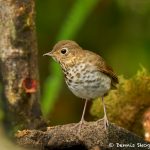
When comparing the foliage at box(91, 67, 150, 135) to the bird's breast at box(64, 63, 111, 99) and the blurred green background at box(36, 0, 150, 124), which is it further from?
the blurred green background at box(36, 0, 150, 124)

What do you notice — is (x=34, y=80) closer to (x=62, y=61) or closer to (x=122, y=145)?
(x=62, y=61)

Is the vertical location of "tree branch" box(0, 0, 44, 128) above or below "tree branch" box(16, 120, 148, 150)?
above

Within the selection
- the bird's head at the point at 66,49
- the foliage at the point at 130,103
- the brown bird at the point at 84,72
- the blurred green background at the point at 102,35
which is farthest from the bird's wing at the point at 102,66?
the blurred green background at the point at 102,35


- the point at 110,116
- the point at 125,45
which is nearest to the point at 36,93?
the point at 110,116

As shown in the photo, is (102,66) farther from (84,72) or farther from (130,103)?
(130,103)

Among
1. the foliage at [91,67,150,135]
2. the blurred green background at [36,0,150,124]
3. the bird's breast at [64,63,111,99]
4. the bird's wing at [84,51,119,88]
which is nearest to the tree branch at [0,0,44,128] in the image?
the bird's breast at [64,63,111,99]
